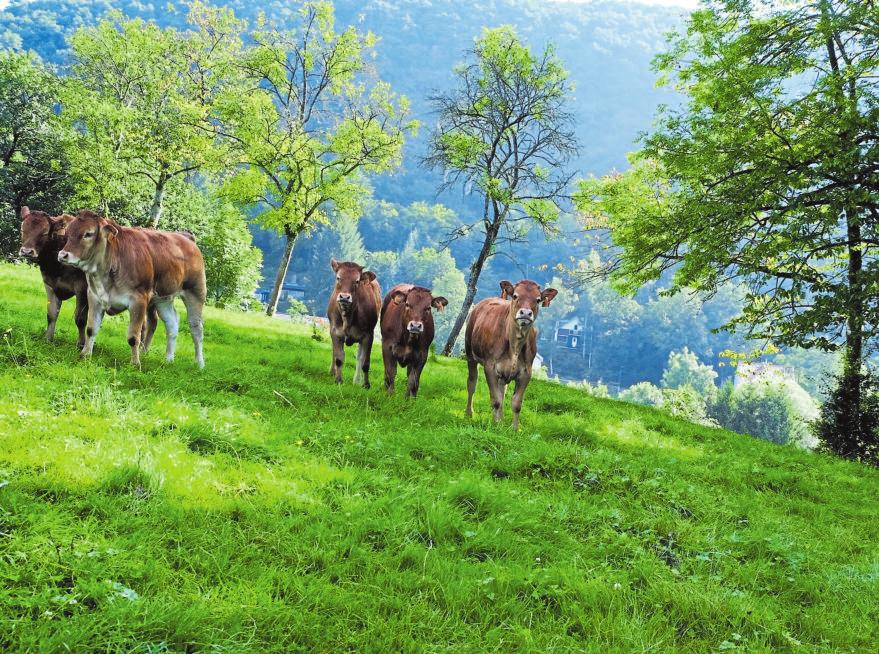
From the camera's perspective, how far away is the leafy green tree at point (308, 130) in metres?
25.2

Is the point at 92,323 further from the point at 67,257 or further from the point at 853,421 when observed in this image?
the point at 853,421

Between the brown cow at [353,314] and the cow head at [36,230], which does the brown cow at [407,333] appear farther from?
the cow head at [36,230]

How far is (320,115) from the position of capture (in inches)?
1153

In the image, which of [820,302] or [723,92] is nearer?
[820,302]

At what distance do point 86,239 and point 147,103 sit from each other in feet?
93.0

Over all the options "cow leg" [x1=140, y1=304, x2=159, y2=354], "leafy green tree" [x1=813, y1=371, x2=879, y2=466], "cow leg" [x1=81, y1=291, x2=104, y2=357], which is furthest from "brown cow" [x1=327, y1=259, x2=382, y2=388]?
"leafy green tree" [x1=813, y1=371, x2=879, y2=466]

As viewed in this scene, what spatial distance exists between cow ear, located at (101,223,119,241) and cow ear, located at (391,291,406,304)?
4232 mm

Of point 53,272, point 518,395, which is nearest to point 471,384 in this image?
point 518,395

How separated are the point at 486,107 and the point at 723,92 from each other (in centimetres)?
1060

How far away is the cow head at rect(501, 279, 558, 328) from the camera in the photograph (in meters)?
7.55

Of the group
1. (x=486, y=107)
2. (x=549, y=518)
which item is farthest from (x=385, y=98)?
(x=549, y=518)

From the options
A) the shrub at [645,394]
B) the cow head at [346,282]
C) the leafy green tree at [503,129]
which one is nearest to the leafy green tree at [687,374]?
the shrub at [645,394]

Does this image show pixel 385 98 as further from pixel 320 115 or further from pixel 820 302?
pixel 820 302

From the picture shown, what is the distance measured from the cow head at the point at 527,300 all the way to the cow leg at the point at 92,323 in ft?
18.3
